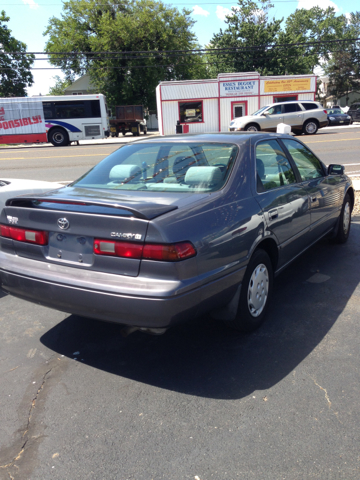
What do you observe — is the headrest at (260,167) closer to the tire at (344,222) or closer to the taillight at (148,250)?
the taillight at (148,250)

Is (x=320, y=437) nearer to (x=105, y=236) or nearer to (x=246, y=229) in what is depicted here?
(x=246, y=229)

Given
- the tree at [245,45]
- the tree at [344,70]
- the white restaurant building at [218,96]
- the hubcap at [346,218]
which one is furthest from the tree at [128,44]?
the hubcap at [346,218]

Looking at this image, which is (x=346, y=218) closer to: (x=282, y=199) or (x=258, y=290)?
(x=282, y=199)

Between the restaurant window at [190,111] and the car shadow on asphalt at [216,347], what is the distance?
30233 millimetres

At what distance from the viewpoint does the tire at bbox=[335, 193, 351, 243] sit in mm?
5383

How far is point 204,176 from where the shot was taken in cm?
325

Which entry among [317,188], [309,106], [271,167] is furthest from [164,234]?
[309,106]

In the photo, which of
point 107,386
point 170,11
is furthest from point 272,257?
point 170,11

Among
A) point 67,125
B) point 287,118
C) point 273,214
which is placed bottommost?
point 273,214

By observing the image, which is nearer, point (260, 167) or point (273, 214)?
point (273, 214)

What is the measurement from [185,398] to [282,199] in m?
1.94

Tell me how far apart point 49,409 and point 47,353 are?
0.70 metres

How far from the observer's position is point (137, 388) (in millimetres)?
2768

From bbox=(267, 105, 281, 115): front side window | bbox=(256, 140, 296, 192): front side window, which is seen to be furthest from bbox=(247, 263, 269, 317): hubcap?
bbox=(267, 105, 281, 115): front side window
